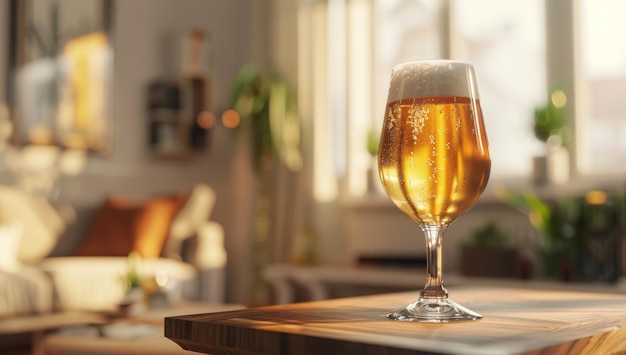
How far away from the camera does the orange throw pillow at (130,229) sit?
4.53 m

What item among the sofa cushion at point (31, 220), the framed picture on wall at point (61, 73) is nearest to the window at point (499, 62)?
the framed picture on wall at point (61, 73)

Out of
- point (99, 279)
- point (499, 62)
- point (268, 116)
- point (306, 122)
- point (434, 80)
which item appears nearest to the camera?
point (434, 80)

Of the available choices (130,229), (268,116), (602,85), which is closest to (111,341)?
(130,229)

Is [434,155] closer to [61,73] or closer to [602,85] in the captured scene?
[602,85]

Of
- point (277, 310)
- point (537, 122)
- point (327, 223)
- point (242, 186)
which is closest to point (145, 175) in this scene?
point (242, 186)

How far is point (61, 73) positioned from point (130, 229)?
3.62 feet

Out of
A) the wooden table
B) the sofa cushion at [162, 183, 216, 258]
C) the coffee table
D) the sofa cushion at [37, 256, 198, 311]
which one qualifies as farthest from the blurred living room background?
the wooden table

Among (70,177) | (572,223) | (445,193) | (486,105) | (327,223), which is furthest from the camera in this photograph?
(327,223)

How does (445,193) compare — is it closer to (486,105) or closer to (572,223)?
(572,223)

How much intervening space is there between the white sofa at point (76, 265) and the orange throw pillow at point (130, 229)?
5cm

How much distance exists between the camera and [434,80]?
2.25 ft

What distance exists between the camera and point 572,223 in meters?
3.48

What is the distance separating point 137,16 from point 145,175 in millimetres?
1100

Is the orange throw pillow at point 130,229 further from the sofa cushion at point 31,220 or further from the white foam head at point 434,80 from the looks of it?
the white foam head at point 434,80
